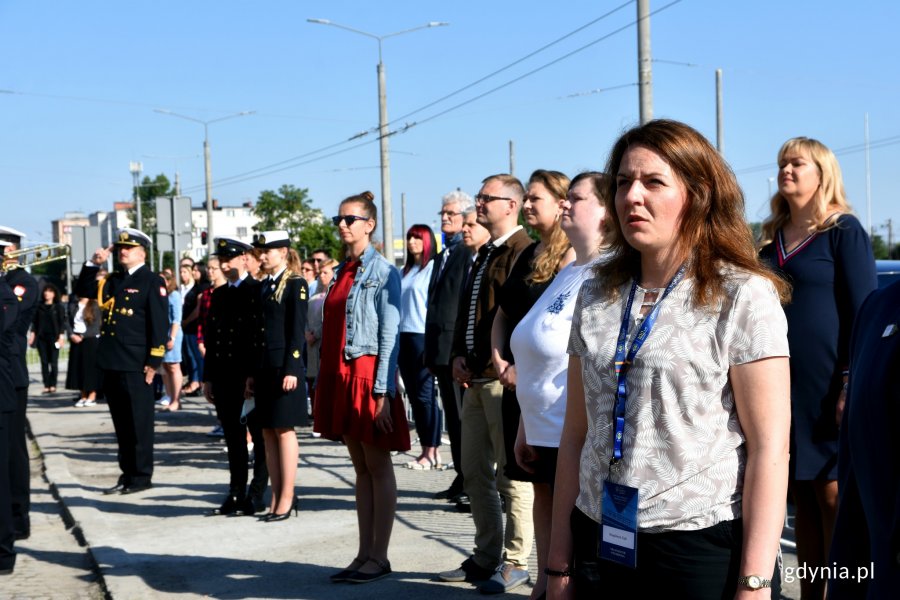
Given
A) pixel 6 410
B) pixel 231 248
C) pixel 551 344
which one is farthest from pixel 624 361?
pixel 231 248

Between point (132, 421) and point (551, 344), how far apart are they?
6247 millimetres

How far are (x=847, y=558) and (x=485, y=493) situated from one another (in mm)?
3966

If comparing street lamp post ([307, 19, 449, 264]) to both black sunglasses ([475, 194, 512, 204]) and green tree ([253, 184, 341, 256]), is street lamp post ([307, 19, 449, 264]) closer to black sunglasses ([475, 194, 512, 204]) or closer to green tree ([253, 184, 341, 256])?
black sunglasses ([475, 194, 512, 204])

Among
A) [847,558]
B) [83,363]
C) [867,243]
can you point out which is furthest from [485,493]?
[83,363]

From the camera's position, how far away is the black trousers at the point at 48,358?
21.2 meters

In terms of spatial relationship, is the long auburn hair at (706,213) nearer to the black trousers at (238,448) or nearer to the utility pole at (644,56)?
the black trousers at (238,448)

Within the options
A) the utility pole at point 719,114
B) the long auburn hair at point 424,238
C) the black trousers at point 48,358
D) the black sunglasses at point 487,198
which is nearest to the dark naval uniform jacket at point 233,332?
the long auburn hair at point 424,238

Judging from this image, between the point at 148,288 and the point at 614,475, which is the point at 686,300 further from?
the point at 148,288

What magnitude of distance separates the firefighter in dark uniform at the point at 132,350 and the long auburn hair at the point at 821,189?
641cm

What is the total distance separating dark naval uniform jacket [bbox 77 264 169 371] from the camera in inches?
381

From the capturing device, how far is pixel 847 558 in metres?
1.95

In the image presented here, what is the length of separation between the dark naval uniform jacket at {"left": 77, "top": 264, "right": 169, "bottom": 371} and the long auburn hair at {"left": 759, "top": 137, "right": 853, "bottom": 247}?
6.33 m

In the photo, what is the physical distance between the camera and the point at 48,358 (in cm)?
2141

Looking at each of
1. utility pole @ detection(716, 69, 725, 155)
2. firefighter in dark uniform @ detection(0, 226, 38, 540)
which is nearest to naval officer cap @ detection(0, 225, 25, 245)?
firefighter in dark uniform @ detection(0, 226, 38, 540)
